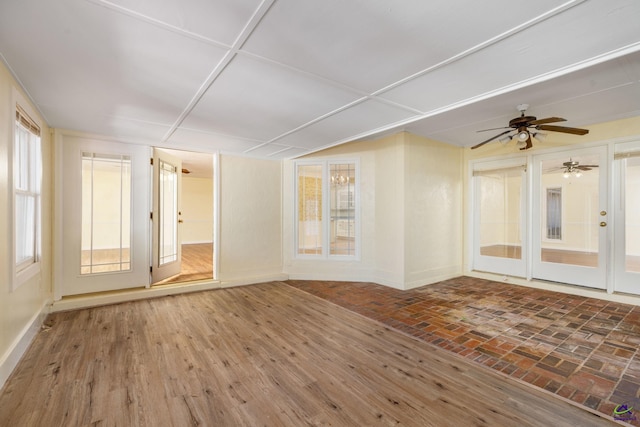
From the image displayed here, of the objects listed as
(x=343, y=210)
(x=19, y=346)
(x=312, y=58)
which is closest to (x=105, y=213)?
(x=19, y=346)

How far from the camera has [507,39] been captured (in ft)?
5.66

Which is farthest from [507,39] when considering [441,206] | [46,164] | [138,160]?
[46,164]

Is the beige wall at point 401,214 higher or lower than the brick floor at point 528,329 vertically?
higher

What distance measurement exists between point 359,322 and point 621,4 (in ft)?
10.4

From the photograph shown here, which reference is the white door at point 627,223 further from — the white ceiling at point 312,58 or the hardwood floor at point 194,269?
the hardwood floor at point 194,269

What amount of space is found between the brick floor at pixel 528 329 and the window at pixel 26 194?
342cm

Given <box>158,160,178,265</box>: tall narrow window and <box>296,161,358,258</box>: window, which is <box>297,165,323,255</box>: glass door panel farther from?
<box>158,160,178,265</box>: tall narrow window

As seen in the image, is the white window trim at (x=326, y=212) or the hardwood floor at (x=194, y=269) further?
the white window trim at (x=326, y=212)

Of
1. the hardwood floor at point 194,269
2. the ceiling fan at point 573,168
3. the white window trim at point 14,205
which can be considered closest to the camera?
the white window trim at point 14,205

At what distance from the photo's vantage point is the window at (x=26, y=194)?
2.57 metres

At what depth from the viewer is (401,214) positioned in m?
4.62

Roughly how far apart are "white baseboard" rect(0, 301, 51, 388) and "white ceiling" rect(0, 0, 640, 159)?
2.23 metres

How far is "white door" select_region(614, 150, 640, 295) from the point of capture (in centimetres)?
387

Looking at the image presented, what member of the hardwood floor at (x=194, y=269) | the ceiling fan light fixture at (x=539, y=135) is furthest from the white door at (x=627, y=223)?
the hardwood floor at (x=194, y=269)
